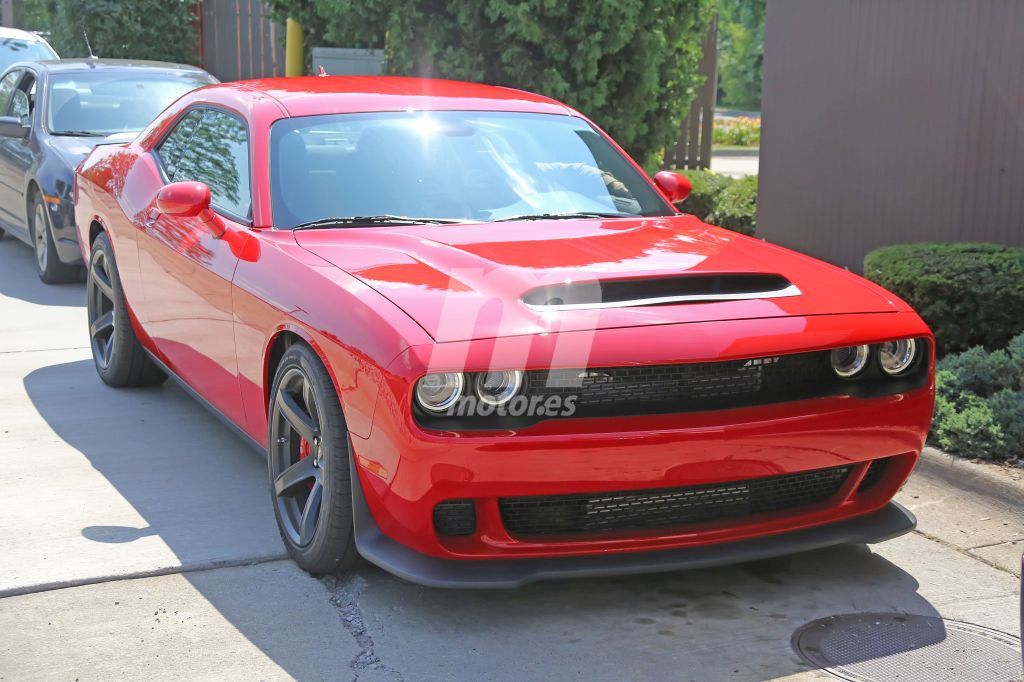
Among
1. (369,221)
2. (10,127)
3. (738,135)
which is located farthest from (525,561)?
(738,135)

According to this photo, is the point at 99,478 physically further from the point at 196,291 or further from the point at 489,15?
the point at 489,15

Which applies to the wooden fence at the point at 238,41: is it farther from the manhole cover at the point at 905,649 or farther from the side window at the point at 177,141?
the manhole cover at the point at 905,649

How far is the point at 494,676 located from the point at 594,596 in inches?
24.8

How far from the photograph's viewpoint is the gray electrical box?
1145 cm

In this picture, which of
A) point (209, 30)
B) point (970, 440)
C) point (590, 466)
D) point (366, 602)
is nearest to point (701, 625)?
point (590, 466)

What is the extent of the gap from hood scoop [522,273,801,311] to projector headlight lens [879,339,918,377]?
0.35m

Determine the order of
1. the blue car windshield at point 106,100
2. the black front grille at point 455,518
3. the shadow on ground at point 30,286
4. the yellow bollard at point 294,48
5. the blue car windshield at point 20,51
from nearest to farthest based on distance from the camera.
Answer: the black front grille at point 455,518 < the shadow on ground at point 30,286 < the blue car windshield at point 106,100 < the yellow bollard at point 294,48 < the blue car windshield at point 20,51

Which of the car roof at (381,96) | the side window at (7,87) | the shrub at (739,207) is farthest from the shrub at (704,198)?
the car roof at (381,96)

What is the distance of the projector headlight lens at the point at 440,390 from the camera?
3607 mm

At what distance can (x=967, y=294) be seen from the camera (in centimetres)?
657

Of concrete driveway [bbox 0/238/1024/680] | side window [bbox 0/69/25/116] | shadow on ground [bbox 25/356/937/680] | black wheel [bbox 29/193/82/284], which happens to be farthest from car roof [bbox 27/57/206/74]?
shadow on ground [bbox 25/356/937/680]

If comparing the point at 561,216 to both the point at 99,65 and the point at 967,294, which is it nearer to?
the point at 967,294

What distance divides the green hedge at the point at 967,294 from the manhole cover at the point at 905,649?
2.96 meters
